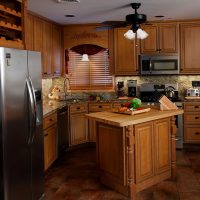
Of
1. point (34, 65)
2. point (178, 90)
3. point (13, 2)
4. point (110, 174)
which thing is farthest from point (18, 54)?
point (178, 90)

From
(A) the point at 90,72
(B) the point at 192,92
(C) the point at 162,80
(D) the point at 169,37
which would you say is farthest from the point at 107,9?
(B) the point at 192,92

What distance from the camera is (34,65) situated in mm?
3285

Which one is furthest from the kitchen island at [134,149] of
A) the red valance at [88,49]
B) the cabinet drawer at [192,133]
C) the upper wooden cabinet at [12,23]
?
the red valance at [88,49]

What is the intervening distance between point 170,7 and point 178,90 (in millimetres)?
2034

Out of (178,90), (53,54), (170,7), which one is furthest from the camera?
(178,90)

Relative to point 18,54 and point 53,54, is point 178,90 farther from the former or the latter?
point 18,54

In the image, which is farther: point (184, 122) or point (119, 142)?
point (184, 122)

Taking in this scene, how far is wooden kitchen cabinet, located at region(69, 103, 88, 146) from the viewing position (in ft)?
19.1

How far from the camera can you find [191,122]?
18.9 feet

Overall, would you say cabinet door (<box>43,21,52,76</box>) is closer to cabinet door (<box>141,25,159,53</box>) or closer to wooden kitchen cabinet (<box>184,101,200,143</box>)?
cabinet door (<box>141,25,159,53</box>)

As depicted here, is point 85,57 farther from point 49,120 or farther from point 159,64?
point 49,120

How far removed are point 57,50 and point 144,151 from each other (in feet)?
10.1

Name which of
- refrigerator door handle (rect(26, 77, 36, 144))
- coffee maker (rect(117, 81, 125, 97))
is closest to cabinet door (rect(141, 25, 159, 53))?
coffee maker (rect(117, 81, 125, 97))

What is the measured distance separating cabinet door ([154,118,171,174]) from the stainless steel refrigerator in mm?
1467
